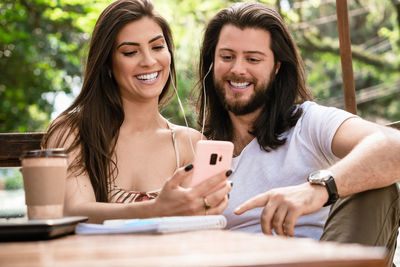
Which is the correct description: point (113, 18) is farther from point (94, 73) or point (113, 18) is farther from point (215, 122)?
point (215, 122)

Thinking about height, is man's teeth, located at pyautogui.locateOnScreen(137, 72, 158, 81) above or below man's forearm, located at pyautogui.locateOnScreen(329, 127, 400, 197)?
above

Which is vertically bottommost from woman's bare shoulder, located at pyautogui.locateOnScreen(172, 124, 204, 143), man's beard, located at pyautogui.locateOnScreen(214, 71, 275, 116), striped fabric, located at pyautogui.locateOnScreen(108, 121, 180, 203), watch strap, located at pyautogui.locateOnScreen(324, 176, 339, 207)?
striped fabric, located at pyautogui.locateOnScreen(108, 121, 180, 203)

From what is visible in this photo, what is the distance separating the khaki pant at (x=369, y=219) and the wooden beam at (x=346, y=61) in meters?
0.79

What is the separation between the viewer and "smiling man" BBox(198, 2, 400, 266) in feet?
6.08

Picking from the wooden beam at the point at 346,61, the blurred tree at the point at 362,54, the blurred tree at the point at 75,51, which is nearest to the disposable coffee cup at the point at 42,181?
the wooden beam at the point at 346,61

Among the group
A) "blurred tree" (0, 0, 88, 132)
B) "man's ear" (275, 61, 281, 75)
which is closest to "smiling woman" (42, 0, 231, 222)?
"man's ear" (275, 61, 281, 75)

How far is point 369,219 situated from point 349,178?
161 millimetres

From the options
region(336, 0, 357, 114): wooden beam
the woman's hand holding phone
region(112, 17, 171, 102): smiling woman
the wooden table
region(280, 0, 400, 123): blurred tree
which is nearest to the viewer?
the wooden table

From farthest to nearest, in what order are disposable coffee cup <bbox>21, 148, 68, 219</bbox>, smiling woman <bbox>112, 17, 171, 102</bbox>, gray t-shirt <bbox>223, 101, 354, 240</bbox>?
smiling woman <bbox>112, 17, 171, 102</bbox>
gray t-shirt <bbox>223, 101, 354, 240</bbox>
disposable coffee cup <bbox>21, 148, 68, 219</bbox>

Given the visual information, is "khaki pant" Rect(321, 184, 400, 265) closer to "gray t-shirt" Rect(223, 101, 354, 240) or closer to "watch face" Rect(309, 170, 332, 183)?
"watch face" Rect(309, 170, 332, 183)

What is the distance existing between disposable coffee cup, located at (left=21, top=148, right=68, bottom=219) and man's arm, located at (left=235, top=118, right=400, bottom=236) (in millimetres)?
537

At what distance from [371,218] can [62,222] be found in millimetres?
1034

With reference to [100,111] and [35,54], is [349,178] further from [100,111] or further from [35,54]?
[35,54]

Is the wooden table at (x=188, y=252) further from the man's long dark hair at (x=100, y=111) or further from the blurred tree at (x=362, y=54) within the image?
the blurred tree at (x=362, y=54)
